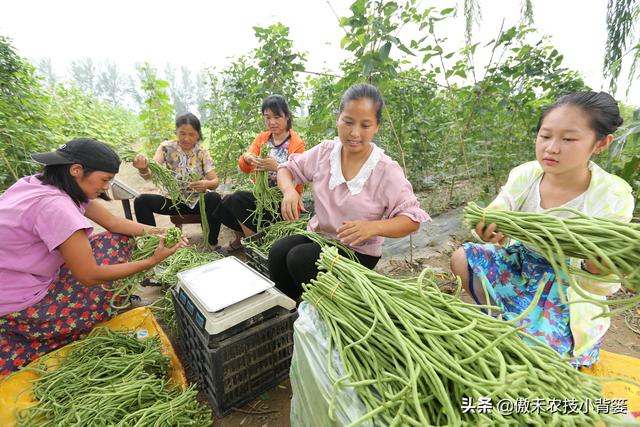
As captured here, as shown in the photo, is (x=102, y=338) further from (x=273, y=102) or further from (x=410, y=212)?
(x=273, y=102)

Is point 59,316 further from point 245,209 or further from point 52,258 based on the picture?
point 245,209

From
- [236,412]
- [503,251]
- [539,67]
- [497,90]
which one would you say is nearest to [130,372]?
[236,412]

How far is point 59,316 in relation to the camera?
5.53ft

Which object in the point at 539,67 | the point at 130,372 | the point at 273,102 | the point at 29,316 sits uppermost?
the point at 539,67

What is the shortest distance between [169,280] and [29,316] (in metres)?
0.87

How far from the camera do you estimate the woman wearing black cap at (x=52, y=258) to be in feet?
4.89

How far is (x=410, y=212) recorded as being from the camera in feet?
5.58

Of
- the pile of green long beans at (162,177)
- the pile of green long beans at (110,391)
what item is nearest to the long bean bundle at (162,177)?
the pile of green long beans at (162,177)

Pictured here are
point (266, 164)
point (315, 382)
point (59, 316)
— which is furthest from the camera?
point (266, 164)

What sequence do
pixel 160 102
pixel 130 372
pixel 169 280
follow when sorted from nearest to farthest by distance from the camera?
pixel 130 372, pixel 169 280, pixel 160 102

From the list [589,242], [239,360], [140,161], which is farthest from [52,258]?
[589,242]

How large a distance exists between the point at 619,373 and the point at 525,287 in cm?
58

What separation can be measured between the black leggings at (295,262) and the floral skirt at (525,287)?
63cm

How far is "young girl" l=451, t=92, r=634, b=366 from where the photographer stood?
52.1 inches
